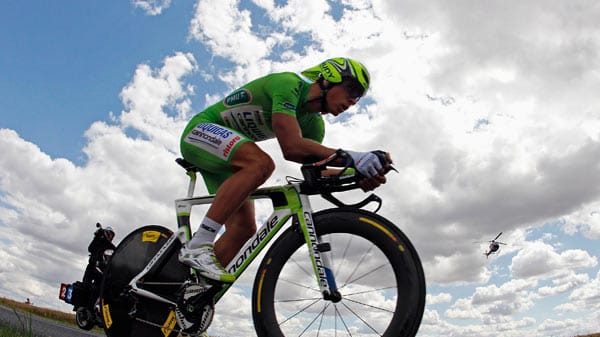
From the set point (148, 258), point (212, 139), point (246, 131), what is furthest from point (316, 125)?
point (148, 258)

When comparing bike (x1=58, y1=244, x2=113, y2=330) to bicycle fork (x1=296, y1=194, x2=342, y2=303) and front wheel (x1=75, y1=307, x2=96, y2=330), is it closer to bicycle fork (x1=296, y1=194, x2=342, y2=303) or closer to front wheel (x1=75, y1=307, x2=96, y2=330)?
front wheel (x1=75, y1=307, x2=96, y2=330)

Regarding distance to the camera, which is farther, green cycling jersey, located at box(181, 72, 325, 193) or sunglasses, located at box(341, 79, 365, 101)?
sunglasses, located at box(341, 79, 365, 101)

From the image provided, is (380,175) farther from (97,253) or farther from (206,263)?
(97,253)

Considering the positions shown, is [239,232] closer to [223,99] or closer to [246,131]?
[246,131]

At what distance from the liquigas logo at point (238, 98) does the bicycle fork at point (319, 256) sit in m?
1.14

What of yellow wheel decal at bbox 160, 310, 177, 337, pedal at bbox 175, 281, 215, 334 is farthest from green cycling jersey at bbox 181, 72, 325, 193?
yellow wheel decal at bbox 160, 310, 177, 337

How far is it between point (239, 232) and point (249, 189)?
0.86 m

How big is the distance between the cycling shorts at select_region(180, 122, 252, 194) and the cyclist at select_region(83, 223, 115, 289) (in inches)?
296

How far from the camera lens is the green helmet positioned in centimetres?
411

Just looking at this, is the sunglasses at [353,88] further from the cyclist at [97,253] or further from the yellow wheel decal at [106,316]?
the cyclist at [97,253]

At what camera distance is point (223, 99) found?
4457mm

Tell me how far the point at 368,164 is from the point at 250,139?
1193 millimetres

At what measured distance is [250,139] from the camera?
4.12 metres

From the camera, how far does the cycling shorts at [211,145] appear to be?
3970mm
